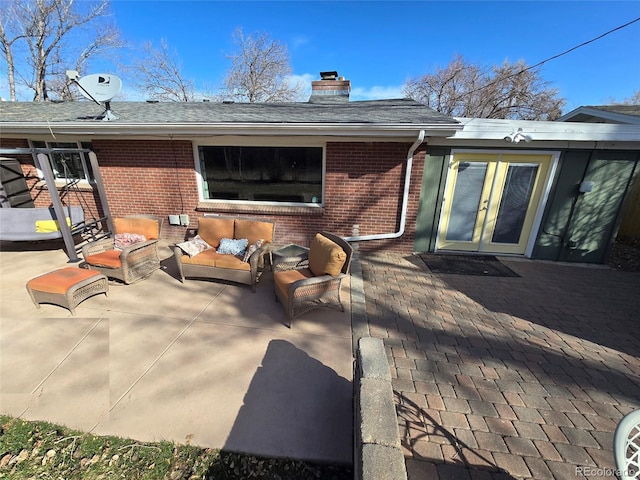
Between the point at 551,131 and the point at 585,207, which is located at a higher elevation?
the point at 551,131

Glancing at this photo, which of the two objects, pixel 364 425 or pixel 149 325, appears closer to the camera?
pixel 364 425

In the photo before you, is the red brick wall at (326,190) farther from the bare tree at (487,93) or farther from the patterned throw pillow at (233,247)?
→ the bare tree at (487,93)

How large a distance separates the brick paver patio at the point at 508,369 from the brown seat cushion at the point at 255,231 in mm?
2005

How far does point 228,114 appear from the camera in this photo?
19.5 feet

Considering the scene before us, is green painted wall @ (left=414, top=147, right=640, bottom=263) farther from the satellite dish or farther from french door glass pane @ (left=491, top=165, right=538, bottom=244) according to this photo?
the satellite dish

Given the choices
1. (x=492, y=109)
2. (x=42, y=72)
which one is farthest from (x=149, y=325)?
(x=492, y=109)

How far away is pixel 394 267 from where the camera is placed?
535 cm

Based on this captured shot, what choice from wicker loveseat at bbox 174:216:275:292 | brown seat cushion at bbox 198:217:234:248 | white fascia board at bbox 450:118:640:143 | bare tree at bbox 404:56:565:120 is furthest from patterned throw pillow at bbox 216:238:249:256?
bare tree at bbox 404:56:565:120

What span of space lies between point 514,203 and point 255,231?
5.66m

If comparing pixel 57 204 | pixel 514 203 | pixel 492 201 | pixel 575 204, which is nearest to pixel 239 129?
pixel 57 204

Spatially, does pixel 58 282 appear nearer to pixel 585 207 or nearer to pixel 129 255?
pixel 129 255

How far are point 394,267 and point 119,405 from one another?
15.2ft

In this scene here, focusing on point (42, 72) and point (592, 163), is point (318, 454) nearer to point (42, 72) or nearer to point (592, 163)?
point (592, 163)

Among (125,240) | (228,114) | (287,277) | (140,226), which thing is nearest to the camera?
(287,277)
